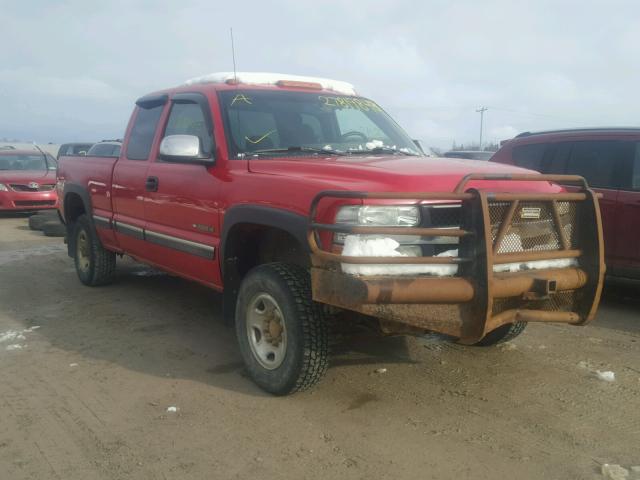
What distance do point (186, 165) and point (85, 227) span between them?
269cm

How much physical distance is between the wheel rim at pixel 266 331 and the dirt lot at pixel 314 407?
0.80 feet

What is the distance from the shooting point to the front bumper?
13.4 m

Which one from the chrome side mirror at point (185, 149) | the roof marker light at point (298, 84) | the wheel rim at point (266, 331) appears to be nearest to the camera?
the wheel rim at point (266, 331)

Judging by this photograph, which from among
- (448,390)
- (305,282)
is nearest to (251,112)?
(305,282)

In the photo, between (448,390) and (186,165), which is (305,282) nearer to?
(448,390)

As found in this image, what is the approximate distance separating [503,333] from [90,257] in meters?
4.49

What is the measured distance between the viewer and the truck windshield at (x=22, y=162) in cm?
1458

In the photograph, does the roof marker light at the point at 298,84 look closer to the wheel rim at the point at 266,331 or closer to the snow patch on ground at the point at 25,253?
the wheel rim at the point at 266,331

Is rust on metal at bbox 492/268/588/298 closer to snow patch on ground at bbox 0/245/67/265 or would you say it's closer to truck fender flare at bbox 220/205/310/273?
truck fender flare at bbox 220/205/310/273

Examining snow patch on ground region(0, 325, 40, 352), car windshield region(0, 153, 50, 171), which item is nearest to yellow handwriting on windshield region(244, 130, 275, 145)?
snow patch on ground region(0, 325, 40, 352)

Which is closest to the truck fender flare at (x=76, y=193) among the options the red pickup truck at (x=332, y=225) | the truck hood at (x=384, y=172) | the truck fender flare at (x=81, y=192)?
the truck fender flare at (x=81, y=192)

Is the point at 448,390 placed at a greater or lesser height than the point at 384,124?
lesser

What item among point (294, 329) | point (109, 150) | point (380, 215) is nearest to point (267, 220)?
point (294, 329)

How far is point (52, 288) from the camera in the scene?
6.70m
